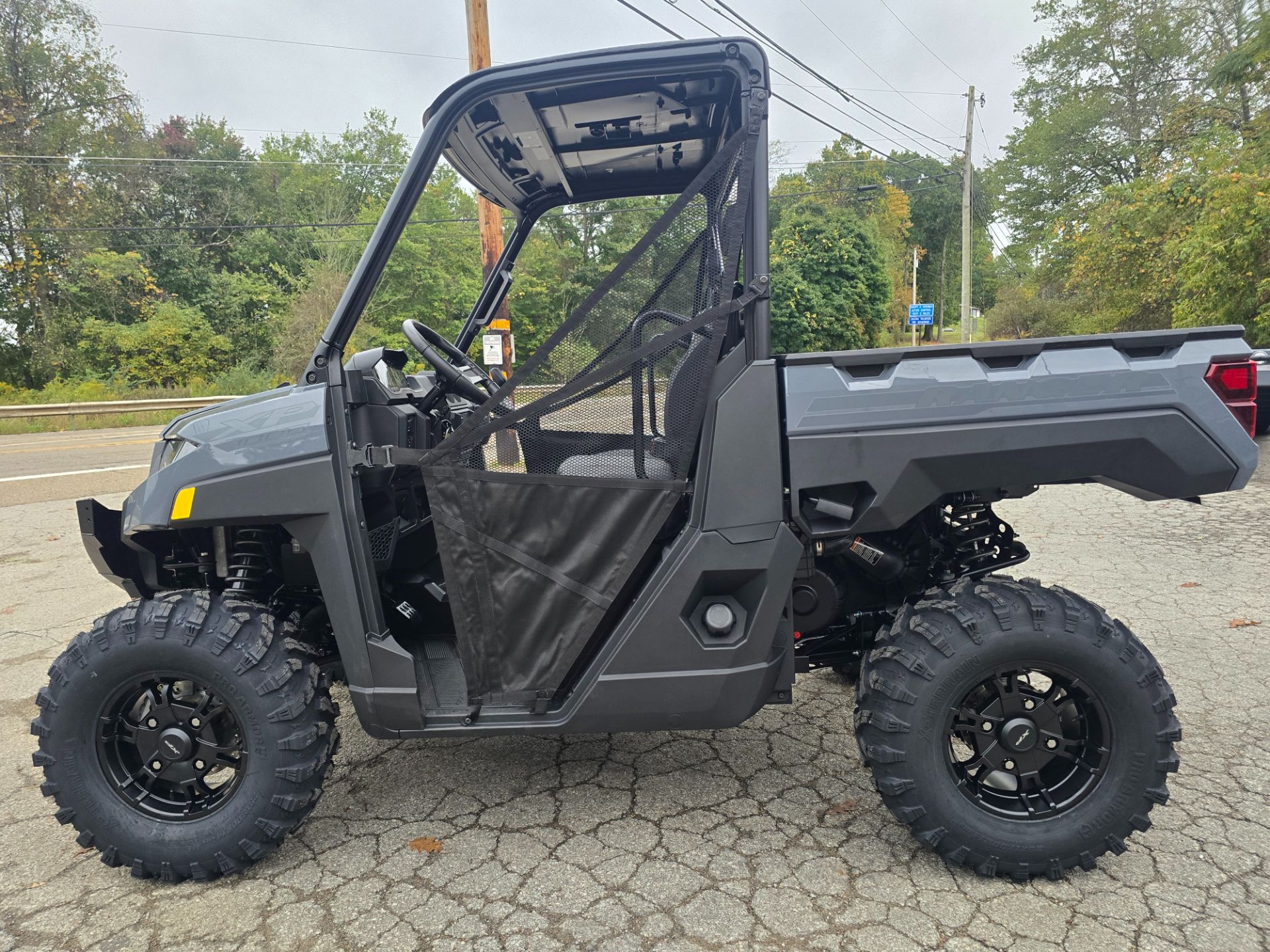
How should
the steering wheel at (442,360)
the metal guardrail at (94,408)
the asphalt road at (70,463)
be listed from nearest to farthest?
1. the steering wheel at (442,360)
2. the asphalt road at (70,463)
3. the metal guardrail at (94,408)

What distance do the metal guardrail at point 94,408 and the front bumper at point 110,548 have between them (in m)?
16.7

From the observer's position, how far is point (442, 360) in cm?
→ 251

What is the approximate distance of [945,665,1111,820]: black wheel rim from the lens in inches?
88.2

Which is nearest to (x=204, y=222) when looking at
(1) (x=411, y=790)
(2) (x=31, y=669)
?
(2) (x=31, y=669)

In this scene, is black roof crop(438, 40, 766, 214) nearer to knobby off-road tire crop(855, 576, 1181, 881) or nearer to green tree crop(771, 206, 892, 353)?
knobby off-road tire crop(855, 576, 1181, 881)

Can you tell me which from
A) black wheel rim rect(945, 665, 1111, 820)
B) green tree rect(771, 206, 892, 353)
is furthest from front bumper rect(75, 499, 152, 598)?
green tree rect(771, 206, 892, 353)

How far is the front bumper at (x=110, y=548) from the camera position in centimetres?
251

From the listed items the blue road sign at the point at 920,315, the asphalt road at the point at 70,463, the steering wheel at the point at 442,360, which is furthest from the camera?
the blue road sign at the point at 920,315

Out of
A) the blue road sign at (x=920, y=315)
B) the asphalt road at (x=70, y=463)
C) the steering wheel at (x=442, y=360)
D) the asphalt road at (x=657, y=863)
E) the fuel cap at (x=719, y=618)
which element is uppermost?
the blue road sign at (x=920, y=315)

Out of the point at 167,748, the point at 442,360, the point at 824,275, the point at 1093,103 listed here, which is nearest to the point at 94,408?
the point at 167,748

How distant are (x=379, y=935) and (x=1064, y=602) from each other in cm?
214

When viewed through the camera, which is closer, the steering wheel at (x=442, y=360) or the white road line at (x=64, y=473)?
the steering wheel at (x=442, y=360)

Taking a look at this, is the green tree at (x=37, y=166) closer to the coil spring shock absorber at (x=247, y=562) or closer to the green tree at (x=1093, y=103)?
the coil spring shock absorber at (x=247, y=562)

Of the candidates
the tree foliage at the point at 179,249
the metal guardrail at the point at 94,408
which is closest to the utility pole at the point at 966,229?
the tree foliage at the point at 179,249
